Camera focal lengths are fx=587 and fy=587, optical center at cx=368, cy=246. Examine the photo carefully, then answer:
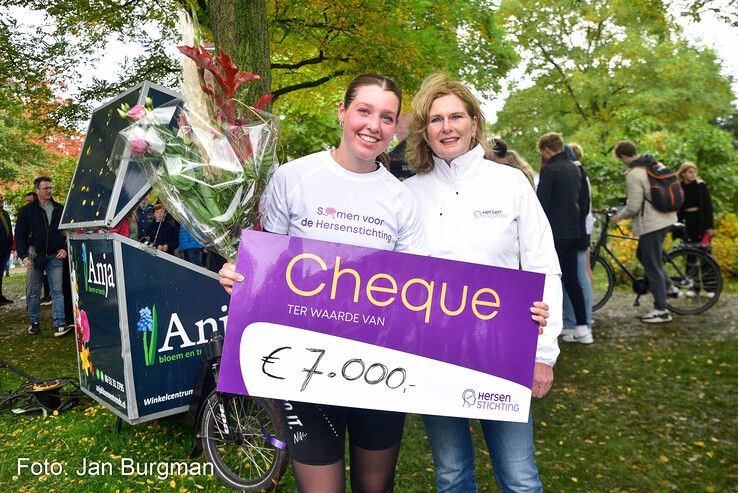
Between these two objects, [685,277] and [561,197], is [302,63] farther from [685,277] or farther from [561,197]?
[685,277]

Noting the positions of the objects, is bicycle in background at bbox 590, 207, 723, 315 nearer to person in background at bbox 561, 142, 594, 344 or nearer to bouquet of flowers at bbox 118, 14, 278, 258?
person in background at bbox 561, 142, 594, 344

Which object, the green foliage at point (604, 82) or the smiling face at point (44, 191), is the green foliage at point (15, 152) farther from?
the green foliage at point (604, 82)

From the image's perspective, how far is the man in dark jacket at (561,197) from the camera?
20.1 feet

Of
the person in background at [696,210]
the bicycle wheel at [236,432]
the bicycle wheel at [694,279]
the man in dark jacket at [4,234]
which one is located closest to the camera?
the bicycle wheel at [236,432]

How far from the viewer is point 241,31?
220 inches

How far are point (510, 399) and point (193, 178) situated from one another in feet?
4.61

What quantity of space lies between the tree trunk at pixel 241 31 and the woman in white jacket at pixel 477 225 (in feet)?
11.5

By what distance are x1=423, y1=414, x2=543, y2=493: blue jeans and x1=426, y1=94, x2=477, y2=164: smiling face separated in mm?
1095

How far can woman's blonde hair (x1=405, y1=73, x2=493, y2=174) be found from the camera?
2.37 meters

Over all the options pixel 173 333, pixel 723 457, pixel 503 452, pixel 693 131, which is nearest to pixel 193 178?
pixel 503 452

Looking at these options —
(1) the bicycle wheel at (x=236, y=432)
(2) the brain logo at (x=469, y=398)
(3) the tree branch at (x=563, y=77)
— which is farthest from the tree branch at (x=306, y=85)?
(3) the tree branch at (x=563, y=77)

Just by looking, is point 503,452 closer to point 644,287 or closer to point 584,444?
point 584,444

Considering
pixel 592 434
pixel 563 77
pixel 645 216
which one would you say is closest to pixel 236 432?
pixel 592 434

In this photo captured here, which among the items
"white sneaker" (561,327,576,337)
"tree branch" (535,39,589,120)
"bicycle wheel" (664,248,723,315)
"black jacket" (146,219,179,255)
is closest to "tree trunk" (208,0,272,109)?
"white sneaker" (561,327,576,337)
